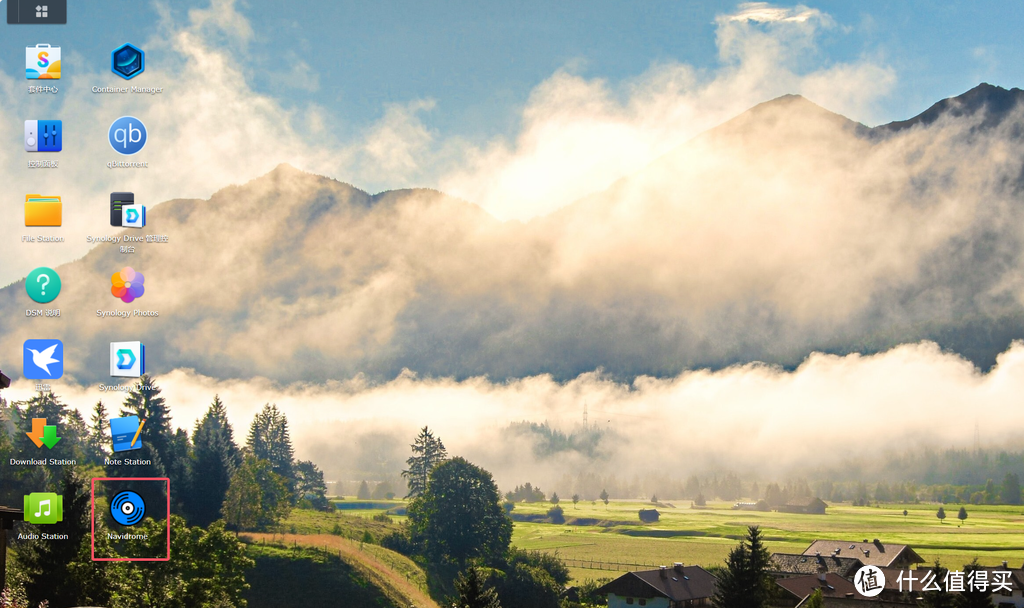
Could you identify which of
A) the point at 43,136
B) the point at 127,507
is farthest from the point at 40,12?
the point at 127,507

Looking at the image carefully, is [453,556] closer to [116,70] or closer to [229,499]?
[229,499]

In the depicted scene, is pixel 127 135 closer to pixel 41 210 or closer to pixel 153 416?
pixel 41 210

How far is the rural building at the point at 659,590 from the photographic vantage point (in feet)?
324

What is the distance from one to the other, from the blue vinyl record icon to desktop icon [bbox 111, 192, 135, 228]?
13.0 meters

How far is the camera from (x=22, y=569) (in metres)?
51.1

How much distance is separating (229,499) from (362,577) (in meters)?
30.1

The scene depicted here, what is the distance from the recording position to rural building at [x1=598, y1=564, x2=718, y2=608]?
3893 inches

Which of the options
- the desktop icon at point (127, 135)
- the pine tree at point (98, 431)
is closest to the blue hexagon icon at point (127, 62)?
the desktop icon at point (127, 135)

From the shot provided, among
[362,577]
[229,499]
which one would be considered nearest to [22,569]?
[362,577]

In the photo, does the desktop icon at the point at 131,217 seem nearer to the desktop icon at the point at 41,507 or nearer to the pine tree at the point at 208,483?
the desktop icon at the point at 41,507

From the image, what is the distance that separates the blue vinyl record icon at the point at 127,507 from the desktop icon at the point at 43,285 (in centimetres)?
970

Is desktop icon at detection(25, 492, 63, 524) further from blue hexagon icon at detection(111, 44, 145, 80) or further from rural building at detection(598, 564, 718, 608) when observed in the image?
rural building at detection(598, 564, 718, 608)

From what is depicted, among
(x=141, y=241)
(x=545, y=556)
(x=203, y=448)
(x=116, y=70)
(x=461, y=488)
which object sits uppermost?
(x=116, y=70)

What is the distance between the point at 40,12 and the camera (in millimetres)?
35719
